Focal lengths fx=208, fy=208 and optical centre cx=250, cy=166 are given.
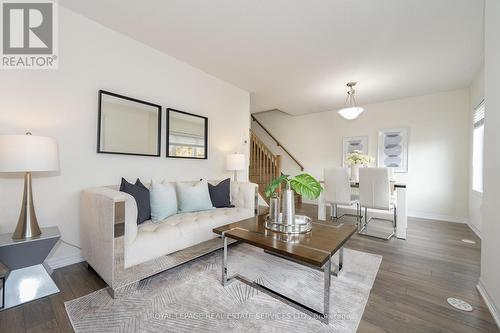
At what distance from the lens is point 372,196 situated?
10.3 feet

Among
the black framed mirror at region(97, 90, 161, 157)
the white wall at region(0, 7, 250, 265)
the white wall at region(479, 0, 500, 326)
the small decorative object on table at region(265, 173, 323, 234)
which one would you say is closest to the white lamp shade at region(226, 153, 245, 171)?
the white wall at region(0, 7, 250, 265)

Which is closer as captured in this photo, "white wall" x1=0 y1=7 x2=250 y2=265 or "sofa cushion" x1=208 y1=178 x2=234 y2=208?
"white wall" x1=0 y1=7 x2=250 y2=265

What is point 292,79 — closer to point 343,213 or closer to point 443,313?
point 343,213

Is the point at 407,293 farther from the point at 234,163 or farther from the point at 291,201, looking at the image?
the point at 234,163

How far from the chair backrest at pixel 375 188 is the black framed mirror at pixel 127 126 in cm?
305

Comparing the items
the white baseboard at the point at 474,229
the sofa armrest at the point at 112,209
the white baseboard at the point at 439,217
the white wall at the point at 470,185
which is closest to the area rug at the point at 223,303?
the sofa armrest at the point at 112,209

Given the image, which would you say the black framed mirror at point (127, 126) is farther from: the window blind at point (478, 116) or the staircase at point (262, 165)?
the window blind at point (478, 116)

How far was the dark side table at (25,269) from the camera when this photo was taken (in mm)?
1479

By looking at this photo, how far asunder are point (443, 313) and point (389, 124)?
4109mm

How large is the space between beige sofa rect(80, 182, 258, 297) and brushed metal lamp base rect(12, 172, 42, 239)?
35cm

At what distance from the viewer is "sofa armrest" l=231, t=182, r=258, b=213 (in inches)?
110

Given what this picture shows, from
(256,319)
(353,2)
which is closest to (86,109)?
(256,319)

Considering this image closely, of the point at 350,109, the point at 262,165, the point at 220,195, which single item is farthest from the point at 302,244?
the point at 262,165

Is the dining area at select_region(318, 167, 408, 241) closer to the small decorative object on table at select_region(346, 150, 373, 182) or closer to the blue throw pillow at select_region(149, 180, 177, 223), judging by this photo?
the small decorative object on table at select_region(346, 150, 373, 182)
